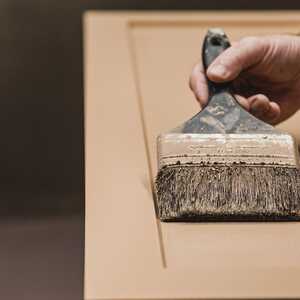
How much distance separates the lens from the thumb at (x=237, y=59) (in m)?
0.92

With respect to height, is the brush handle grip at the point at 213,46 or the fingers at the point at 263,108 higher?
the brush handle grip at the point at 213,46

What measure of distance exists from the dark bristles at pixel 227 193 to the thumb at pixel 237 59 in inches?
6.3

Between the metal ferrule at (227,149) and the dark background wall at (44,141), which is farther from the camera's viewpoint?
the dark background wall at (44,141)

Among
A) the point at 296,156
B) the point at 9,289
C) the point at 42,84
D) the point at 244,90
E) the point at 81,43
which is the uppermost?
the point at 81,43

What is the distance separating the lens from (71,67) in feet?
4.93

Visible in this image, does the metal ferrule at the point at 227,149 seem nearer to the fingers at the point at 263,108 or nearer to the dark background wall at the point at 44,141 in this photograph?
the fingers at the point at 263,108

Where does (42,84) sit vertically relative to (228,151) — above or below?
above

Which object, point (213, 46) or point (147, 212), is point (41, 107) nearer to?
point (213, 46)

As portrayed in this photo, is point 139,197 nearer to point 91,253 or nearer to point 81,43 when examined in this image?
point 91,253

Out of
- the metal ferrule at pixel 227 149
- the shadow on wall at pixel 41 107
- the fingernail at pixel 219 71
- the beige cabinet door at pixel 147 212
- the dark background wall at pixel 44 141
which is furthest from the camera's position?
the shadow on wall at pixel 41 107

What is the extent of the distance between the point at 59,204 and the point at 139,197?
468 millimetres

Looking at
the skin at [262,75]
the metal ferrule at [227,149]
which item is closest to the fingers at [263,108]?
the skin at [262,75]

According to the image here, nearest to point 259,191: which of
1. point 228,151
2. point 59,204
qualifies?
point 228,151

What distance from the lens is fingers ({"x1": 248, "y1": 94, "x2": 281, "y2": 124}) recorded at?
928mm
